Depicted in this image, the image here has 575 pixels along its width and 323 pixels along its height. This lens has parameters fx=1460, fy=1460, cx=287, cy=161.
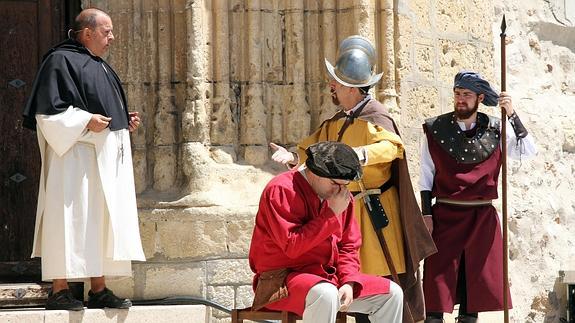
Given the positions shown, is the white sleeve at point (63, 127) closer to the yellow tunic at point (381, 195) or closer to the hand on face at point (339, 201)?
the yellow tunic at point (381, 195)

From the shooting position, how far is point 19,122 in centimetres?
820

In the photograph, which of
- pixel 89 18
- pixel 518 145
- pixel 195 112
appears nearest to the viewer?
pixel 89 18

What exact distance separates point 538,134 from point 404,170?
96.6 inches

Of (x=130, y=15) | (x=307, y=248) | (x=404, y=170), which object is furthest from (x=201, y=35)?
(x=307, y=248)

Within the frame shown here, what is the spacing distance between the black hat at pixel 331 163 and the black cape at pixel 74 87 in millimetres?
1471

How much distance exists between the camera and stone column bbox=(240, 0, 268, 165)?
8.23 m

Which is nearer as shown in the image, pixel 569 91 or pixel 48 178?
pixel 48 178

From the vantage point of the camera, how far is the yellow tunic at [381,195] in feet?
23.5

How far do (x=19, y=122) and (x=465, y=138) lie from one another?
2500 mm

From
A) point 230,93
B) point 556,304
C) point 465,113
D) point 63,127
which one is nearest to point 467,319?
point 465,113

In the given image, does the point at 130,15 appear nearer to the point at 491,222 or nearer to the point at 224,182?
the point at 224,182

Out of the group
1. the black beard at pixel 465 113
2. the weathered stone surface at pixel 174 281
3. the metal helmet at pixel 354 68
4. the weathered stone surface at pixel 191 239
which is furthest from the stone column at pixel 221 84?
the black beard at pixel 465 113

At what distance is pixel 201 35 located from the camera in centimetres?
811

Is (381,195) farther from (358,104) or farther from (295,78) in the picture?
(295,78)
